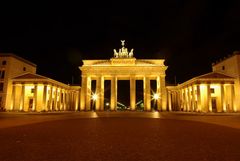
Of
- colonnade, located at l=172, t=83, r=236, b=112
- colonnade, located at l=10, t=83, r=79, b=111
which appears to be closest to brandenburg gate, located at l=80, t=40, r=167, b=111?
colonnade, located at l=10, t=83, r=79, b=111

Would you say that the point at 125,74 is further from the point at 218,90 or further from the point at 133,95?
the point at 218,90

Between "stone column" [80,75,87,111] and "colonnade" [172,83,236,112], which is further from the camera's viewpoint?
"stone column" [80,75,87,111]

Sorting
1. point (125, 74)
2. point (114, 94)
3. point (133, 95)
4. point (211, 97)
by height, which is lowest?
point (211, 97)

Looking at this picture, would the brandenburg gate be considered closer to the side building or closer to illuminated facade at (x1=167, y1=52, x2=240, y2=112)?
illuminated facade at (x1=167, y1=52, x2=240, y2=112)

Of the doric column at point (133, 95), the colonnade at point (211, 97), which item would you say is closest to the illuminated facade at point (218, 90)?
the colonnade at point (211, 97)

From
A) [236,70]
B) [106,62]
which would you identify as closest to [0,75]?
[106,62]

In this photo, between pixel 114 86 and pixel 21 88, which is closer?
pixel 21 88

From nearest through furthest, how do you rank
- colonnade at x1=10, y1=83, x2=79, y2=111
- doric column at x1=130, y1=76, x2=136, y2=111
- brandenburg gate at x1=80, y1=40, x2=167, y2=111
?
colonnade at x1=10, y1=83, x2=79, y2=111, doric column at x1=130, y1=76, x2=136, y2=111, brandenburg gate at x1=80, y1=40, x2=167, y2=111

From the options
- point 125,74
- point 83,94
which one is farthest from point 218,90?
point 83,94

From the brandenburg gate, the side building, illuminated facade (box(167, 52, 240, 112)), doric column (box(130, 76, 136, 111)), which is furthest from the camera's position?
the brandenburg gate

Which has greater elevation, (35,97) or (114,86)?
(114,86)

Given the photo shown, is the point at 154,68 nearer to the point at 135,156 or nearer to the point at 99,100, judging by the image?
the point at 99,100

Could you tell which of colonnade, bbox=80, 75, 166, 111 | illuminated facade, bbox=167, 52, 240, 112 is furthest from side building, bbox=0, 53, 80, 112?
illuminated facade, bbox=167, 52, 240, 112

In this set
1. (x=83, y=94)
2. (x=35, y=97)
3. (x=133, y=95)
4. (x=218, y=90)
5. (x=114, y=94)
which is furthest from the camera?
(x=83, y=94)
